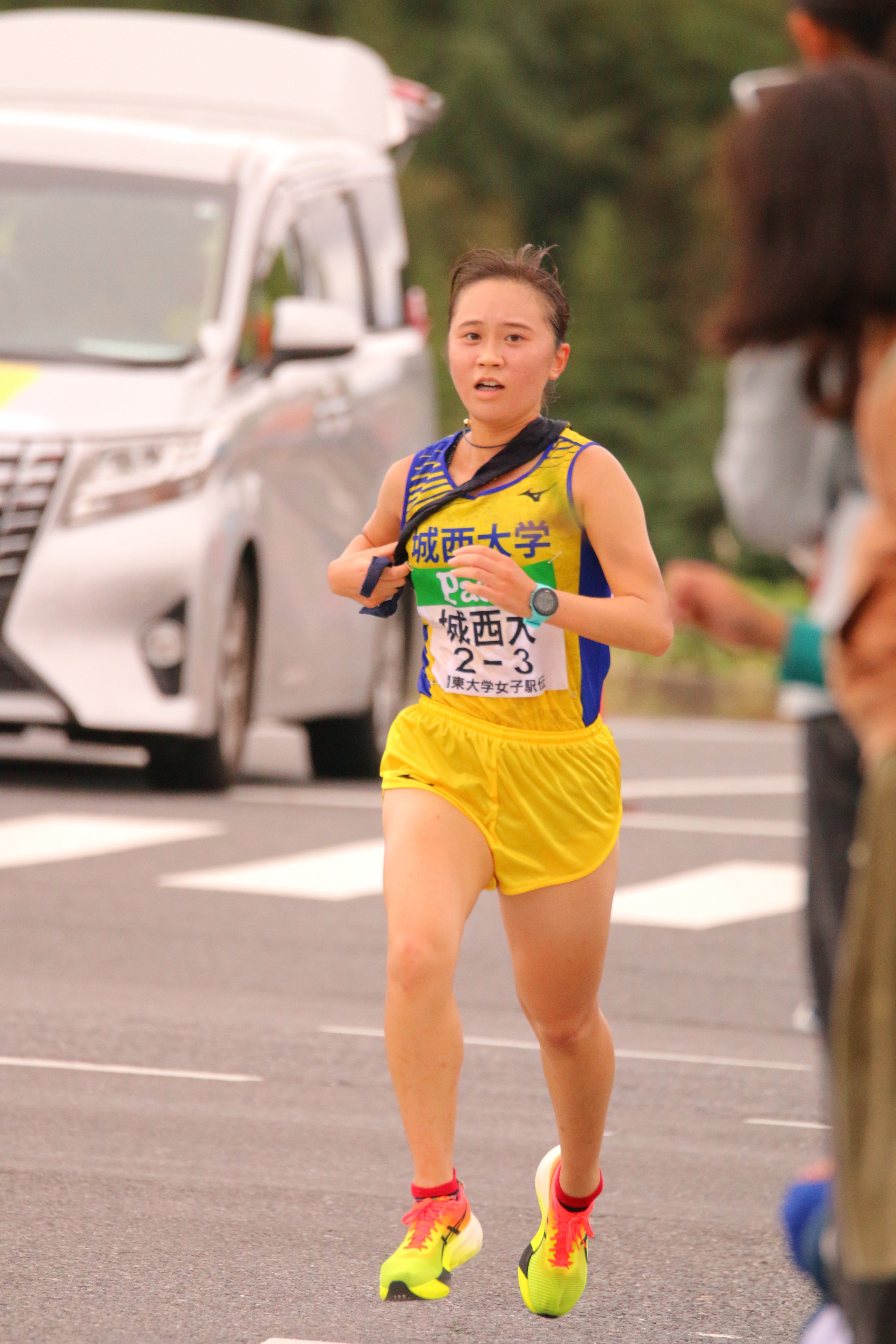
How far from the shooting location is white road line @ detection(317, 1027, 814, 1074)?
24.3 feet

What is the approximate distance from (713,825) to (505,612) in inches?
329

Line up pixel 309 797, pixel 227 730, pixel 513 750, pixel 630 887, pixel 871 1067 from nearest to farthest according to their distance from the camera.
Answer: pixel 871 1067 < pixel 513 750 < pixel 630 887 < pixel 227 730 < pixel 309 797

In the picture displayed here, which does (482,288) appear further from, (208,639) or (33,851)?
(208,639)

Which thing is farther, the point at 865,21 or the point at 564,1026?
the point at 564,1026

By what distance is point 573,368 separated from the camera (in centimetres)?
4775

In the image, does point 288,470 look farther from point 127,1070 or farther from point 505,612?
point 505,612

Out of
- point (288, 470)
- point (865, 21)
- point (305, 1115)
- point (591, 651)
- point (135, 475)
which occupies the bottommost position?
point (288, 470)

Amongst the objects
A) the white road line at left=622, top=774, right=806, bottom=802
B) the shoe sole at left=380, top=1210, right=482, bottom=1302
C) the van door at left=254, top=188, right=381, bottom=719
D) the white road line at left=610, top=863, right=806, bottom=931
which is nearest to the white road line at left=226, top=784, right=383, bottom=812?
the van door at left=254, top=188, right=381, bottom=719

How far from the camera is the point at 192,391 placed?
472 inches

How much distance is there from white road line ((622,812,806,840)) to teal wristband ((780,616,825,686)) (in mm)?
9040

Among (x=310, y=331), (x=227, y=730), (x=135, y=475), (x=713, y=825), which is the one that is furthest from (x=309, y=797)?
(x=310, y=331)

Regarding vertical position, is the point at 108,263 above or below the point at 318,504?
above

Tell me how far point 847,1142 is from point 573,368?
44.9 metres

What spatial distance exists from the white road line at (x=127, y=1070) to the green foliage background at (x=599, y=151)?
38.4m
